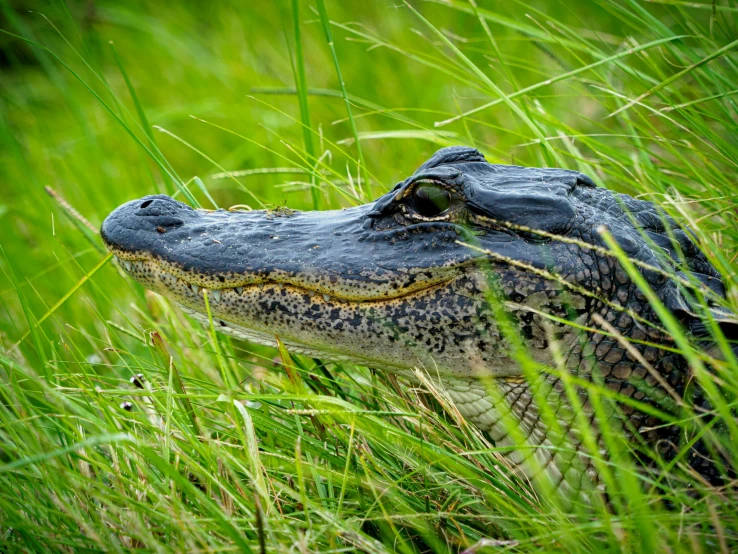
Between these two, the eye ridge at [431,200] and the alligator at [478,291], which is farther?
the eye ridge at [431,200]

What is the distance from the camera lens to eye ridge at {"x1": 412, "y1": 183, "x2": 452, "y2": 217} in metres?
2.37

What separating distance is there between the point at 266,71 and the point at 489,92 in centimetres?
386

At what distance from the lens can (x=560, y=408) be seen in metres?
2.22

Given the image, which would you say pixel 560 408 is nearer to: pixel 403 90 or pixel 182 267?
pixel 182 267

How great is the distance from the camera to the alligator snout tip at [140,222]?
7.97ft

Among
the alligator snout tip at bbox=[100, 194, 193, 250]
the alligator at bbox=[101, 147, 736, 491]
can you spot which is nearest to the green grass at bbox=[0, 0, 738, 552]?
the alligator at bbox=[101, 147, 736, 491]

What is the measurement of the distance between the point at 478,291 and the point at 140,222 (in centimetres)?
120

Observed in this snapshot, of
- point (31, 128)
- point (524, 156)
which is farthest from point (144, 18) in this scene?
point (524, 156)

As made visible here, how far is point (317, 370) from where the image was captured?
2.85 meters

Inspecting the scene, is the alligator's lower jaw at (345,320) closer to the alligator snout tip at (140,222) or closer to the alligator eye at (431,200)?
the alligator snout tip at (140,222)

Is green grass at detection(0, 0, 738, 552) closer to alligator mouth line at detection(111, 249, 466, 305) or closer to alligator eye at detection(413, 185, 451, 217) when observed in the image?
alligator mouth line at detection(111, 249, 466, 305)

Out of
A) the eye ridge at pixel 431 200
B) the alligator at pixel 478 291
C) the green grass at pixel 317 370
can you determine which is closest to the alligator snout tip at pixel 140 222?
Result: the alligator at pixel 478 291

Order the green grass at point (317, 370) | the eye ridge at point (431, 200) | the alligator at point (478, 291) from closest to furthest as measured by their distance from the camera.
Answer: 1. the green grass at point (317, 370)
2. the alligator at point (478, 291)
3. the eye ridge at point (431, 200)

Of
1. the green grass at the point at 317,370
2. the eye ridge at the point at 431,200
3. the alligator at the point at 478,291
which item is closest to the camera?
the green grass at the point at 317,370
